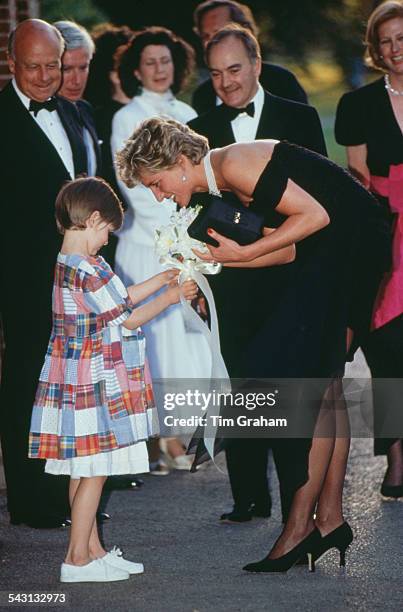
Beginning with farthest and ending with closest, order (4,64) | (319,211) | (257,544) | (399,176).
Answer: (4,64)
(399,176)
(257,544)
(319,211)

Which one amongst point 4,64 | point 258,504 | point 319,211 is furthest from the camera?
point 4,64

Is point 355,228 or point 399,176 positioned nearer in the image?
point 355,228

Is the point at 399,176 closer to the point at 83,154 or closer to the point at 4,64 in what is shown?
the point at 83,154

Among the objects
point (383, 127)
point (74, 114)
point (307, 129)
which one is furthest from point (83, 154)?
point (383, 127)

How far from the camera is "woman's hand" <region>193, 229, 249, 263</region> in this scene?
17.4 ft

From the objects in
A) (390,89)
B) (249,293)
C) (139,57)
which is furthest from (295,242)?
(139,57)

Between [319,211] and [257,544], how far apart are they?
4.65ft

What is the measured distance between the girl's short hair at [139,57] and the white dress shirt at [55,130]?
4.84 ft

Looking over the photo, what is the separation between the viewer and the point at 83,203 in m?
5.32

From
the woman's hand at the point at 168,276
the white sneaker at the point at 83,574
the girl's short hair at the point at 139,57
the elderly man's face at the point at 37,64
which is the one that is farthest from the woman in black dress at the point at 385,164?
the white sneaker at the point at 83,574

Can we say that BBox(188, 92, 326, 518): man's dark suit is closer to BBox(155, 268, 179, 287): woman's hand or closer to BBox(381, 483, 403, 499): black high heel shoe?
BBox(155, 268, 179, 287): woman's hand

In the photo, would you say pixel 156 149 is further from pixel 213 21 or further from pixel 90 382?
pixel 213 21

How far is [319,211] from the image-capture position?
17.0 ft

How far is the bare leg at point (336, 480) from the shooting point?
17.7 feet
